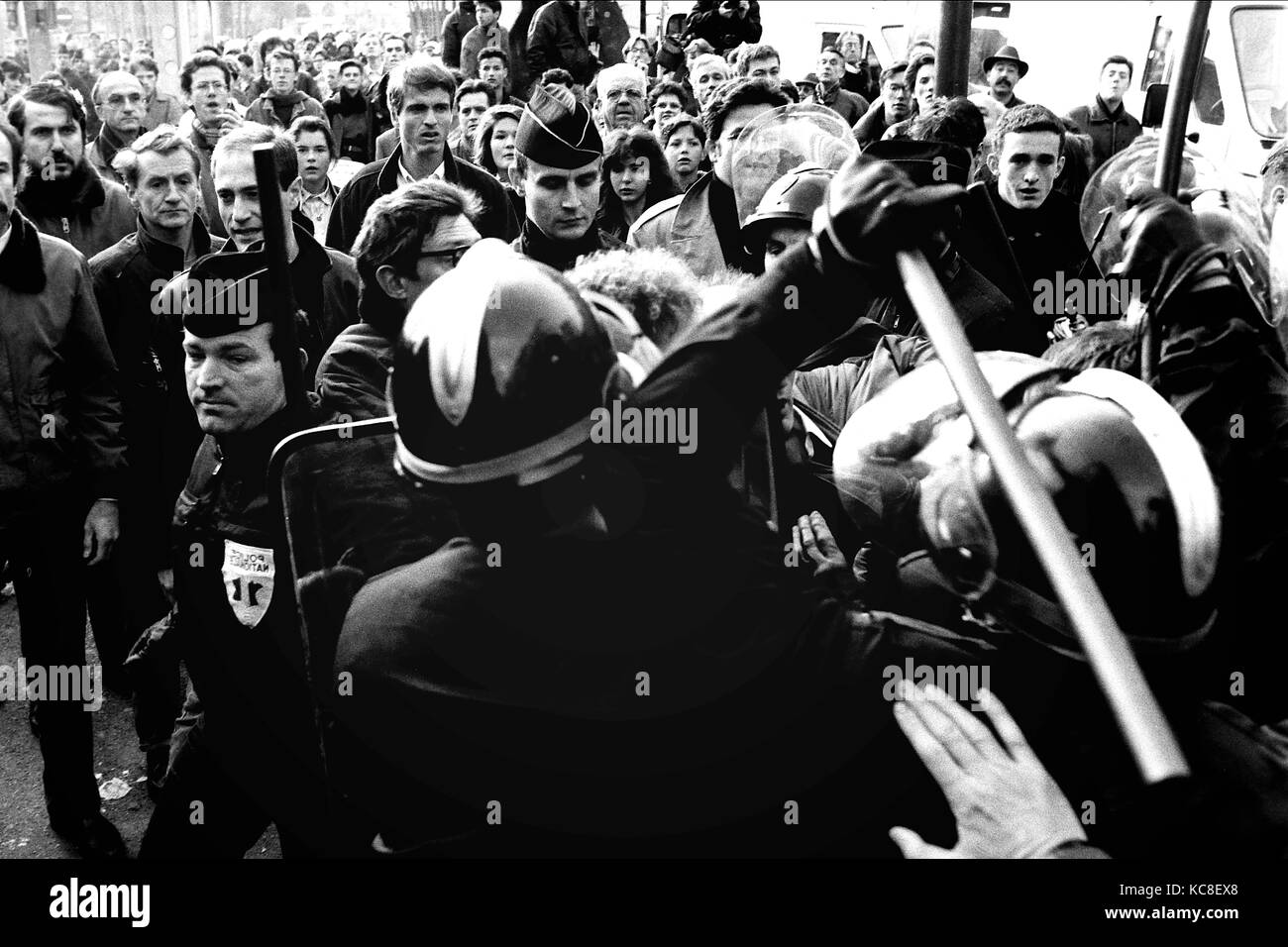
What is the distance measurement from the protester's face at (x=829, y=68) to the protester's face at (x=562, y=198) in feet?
16.8

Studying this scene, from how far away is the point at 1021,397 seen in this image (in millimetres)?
1599

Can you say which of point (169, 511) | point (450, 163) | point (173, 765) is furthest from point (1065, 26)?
point (173, 765)

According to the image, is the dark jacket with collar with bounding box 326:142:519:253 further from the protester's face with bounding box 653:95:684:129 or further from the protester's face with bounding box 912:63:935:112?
the protester's face with bounding box 912:63:935:112

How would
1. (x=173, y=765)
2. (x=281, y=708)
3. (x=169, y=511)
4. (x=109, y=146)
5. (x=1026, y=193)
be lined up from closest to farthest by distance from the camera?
(x=281, y=708), (x=173, y=765), (x=169, y=511), (x=1026, y=193), (x=109, y=146)

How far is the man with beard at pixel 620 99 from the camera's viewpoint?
6277 mm

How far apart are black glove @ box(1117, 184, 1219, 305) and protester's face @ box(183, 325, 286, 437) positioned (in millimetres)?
1327

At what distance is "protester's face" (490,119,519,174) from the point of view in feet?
17.2

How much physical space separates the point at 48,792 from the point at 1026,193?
3038 millimetres

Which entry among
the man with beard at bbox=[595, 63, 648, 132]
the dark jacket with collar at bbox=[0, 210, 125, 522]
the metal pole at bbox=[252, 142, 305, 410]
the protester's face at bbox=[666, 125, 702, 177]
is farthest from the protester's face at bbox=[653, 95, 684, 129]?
the metal pole at bbox=[252, 142, 305, 410]

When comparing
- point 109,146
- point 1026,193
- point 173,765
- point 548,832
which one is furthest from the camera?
point 109,146

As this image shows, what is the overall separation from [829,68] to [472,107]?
259cm

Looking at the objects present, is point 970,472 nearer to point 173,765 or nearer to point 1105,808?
point 1105,808

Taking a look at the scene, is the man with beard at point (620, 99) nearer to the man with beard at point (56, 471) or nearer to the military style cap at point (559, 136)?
the military style cap at point (559, 136)

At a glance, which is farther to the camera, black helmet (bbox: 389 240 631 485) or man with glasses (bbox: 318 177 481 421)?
man with glasses (bbox: 318 177 481 421)
